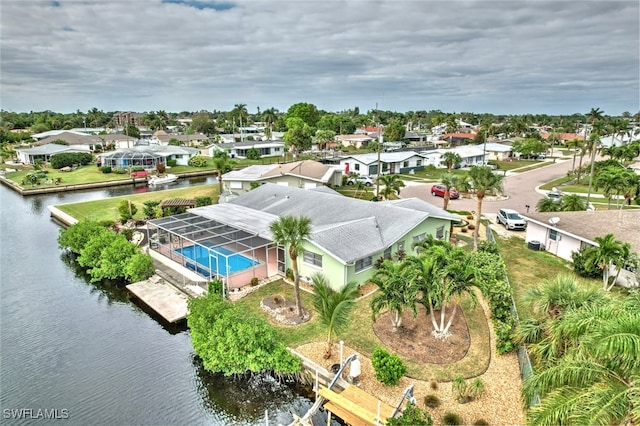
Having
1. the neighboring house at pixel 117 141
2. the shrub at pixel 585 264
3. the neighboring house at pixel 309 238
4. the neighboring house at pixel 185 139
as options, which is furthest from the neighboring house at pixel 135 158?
the shrub at pixel 585 264

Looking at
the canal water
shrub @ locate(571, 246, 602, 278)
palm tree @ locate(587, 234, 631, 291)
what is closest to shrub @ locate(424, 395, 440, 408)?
the canal water

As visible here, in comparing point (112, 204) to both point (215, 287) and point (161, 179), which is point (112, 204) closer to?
point (161, 179)

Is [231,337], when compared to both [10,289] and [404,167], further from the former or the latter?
[404,167]

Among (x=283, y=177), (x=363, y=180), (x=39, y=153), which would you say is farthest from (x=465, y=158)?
(x=39, y=153)

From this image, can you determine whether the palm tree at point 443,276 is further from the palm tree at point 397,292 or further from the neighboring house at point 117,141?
the neighboring house at point 117,141

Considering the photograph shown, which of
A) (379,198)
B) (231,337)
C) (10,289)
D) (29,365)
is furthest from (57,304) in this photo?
(379,198)
